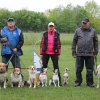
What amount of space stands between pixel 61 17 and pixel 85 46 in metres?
60.2

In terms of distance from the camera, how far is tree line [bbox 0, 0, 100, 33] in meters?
60.8

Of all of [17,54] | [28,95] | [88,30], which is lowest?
[28,95]

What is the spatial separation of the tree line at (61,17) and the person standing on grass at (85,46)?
146 feet

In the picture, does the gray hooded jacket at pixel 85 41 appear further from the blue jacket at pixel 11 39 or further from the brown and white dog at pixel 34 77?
the blue jacket at pixel 11 39

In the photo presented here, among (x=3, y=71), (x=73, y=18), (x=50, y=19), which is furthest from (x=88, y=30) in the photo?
(x=50, y=19)

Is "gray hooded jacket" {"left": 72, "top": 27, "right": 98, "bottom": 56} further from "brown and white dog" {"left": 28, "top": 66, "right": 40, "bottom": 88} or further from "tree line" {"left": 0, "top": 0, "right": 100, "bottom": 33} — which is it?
"tree line" {"left": 0, "top": 0, "right": 100, "bottom": 33}

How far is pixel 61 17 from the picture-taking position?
72.4m

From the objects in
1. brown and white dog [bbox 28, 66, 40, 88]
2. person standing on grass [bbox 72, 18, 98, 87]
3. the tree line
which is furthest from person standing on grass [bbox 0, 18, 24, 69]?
the tree line

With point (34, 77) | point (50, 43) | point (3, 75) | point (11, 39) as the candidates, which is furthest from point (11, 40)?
point (34, 77)

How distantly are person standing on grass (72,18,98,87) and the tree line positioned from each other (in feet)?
146

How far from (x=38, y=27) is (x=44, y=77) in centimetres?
4635

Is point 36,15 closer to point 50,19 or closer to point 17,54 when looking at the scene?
point 50,19

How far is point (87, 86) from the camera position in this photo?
1275 cm

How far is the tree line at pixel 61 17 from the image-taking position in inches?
2394
